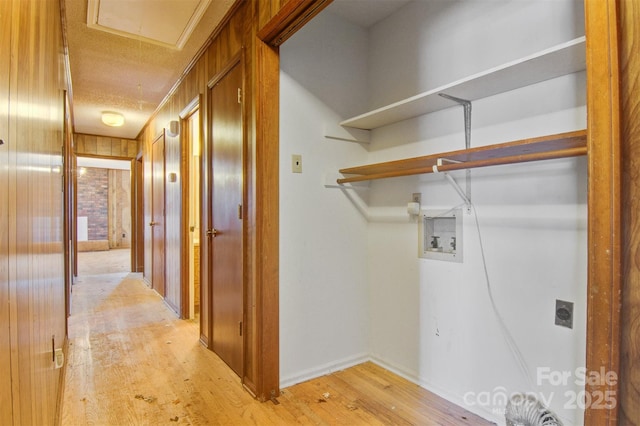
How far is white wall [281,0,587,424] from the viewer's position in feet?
4.98

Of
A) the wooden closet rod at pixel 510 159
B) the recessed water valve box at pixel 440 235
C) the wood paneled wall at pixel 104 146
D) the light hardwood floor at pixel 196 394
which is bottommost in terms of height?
the light hardwood floor at pixel 196 394

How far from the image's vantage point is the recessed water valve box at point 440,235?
6.37 ft

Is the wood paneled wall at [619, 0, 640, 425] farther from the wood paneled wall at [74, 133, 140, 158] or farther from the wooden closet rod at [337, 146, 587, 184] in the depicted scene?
the wood paneled wall at [74, 133, 140, 158]

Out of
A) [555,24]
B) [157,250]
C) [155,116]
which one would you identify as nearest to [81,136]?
[155,116]

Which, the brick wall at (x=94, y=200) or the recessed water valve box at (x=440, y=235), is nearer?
the recessed water valve box at (x=440, y=235)

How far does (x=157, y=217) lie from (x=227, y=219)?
103 inches

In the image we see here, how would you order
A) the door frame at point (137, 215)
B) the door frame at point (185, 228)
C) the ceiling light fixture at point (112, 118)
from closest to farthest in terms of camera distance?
1. the door frame at point (185, 228)
2. the ceiling light fixture at point (112, 118)
3. the door frame at point (137, 215)

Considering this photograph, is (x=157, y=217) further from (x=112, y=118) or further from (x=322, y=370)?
(x=322, y=370)

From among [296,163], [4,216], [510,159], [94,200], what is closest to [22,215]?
[4,216]

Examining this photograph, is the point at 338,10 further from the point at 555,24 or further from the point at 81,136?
the point at 81,136

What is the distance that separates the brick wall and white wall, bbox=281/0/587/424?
1000 centimetres

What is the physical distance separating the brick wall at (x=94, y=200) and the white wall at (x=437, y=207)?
10.0 meters

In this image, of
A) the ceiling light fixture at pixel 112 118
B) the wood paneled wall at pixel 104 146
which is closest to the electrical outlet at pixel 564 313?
the ceiling light fixture at pixel 112 118

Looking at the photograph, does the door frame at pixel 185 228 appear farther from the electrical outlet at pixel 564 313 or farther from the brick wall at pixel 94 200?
the brick wall at pixel 94 200
